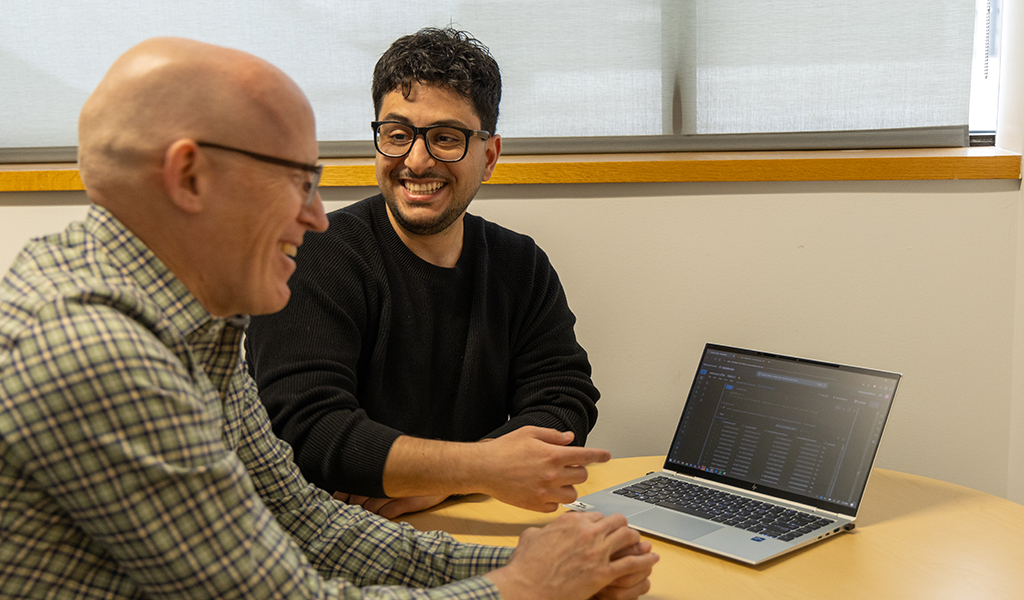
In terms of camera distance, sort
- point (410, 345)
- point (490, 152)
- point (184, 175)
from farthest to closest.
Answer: point (490, 152) → point (410, 345) → point (184, 175)

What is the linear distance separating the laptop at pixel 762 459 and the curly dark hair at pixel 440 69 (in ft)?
2.16

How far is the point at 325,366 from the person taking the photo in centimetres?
133

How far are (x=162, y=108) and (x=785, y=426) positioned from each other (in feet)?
3.40

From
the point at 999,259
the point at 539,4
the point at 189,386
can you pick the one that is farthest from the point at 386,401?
the point at 999,259

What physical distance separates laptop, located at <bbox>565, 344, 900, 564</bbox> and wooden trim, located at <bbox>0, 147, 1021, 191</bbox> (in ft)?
2.11

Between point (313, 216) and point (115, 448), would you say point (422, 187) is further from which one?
point (115, 448)

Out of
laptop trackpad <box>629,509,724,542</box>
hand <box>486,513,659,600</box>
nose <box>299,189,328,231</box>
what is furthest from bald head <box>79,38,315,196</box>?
laptop trackpad <box>629,509,724,542</box>

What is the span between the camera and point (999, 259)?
195cm

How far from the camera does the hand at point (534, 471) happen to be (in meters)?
1.20

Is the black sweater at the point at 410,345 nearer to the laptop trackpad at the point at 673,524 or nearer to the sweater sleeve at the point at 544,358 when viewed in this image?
the sweater sleeve at the point at 544,358

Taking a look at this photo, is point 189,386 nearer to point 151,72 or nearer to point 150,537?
point 150,537

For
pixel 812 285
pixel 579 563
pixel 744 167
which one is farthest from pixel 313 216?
pixel 812 285

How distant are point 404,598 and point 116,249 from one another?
0.43 meters

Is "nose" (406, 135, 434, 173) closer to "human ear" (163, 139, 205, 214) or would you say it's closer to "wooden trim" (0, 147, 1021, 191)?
"wooden trim" (0, 147, 1021, 191)
